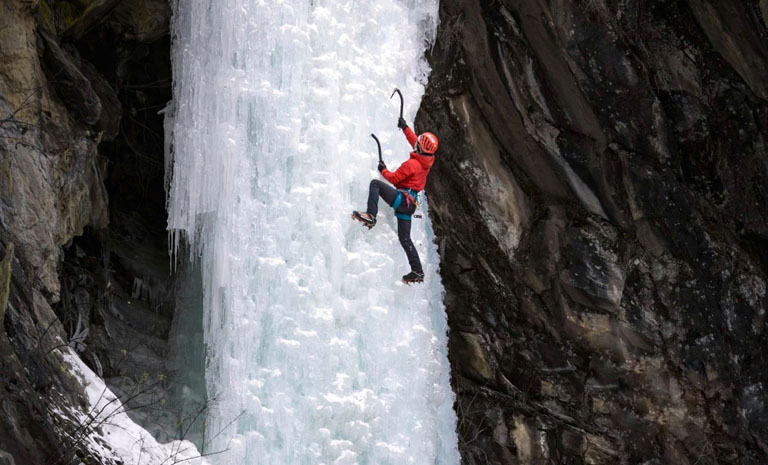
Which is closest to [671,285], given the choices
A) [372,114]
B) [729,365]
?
[729,365]

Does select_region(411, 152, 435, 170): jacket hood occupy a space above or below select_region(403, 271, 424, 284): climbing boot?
above

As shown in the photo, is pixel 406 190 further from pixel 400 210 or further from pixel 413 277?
pixel 413 277

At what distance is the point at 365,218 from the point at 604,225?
94.1 inches

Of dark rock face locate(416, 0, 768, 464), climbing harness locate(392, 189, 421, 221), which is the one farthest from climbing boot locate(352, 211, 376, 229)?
dark rock face locate(416, 0, 768, 464)

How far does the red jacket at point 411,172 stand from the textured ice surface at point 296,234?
1.17ft

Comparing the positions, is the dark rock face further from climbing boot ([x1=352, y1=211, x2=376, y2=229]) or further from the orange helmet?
climbing boot ([x1=352, y1=211, x2=376, y2=229])

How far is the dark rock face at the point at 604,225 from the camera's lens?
26.6ft

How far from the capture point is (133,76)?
9.65 m

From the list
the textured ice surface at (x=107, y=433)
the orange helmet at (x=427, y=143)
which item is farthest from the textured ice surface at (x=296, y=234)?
the textured ice surface at (x=107, y=433)

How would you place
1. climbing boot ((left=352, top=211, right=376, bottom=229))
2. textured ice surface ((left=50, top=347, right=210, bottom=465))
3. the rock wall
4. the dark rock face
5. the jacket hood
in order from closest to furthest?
the rock wall < textured ice surface ((left=50, top=347, right=210, bottom=465)) < climbing boot ((left=352, top=211, right=376, bottom=229)) < the jacket hood < the dark rock face

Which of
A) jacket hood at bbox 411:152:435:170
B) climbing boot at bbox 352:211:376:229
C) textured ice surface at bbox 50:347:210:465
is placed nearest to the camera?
textured ice surface at bbox 50:347:210:465

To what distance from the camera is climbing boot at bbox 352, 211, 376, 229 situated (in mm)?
7645

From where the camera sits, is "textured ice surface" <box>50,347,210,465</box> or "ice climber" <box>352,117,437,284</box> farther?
"ice climber" <box>352,117,437,284</box>

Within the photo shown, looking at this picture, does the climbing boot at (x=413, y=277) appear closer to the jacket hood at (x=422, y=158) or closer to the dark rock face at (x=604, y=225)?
the jacket hood at (x=422, y=158)
